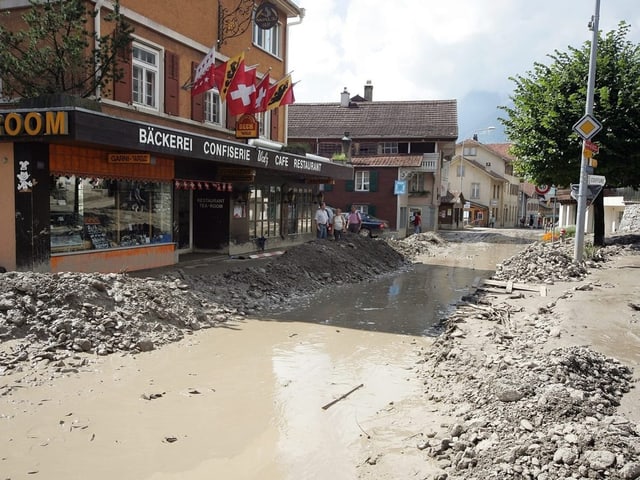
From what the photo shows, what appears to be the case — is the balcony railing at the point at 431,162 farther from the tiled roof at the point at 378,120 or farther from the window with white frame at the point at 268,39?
the window with white frame at the point at 268,39

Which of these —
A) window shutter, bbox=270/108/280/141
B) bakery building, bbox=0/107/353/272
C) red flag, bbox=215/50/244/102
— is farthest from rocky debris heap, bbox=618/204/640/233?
red flag, bbox=215/50/244/102

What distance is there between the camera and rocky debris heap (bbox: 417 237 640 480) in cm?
419

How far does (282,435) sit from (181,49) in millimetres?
13574

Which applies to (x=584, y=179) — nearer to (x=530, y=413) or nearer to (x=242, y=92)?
(x=242, y=92)

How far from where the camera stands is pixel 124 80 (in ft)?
46.0

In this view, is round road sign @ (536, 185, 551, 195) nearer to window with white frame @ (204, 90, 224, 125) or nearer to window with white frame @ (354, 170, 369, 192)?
window with white frame @ (204, 90, 224, 125)

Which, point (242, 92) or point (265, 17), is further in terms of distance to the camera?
point (265, 17)

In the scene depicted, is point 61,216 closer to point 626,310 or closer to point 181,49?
point 181,49

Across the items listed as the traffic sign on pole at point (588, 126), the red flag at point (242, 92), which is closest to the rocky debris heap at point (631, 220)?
the traffic sign on pole at point (588, 126)

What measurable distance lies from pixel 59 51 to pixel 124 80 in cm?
240

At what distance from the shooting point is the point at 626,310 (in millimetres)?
9641

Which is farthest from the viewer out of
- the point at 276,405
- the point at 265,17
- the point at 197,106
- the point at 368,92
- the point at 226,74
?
the point at 368,92

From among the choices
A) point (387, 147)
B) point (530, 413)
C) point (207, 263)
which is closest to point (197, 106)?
point (207, 263)

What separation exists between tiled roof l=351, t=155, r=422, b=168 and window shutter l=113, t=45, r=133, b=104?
95.8 feet
